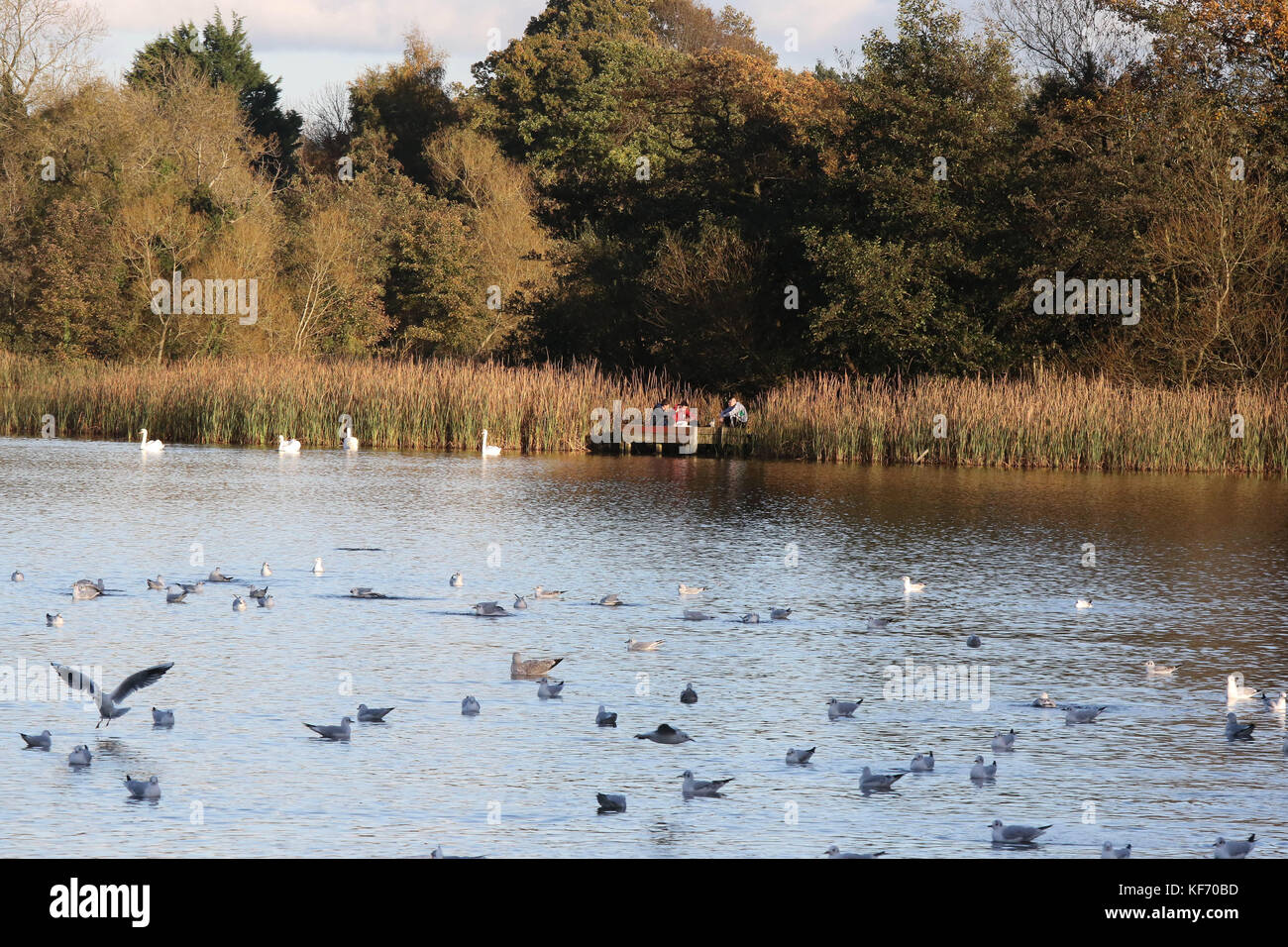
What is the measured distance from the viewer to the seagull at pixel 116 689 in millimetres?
8789

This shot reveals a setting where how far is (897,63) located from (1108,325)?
7.76 meters

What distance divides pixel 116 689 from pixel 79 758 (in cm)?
84

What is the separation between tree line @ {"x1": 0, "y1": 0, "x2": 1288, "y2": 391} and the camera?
34.6 meters

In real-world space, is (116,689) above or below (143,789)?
above

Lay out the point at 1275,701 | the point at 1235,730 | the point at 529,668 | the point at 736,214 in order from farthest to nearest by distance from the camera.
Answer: the point at 736,214
the point at 529,668
the point at 1275,701
the point at 1235,730

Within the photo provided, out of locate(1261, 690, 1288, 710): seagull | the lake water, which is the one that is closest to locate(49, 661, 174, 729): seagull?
the lake water

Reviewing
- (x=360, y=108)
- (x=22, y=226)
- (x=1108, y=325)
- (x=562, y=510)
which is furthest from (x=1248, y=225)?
(x=360, y=108)

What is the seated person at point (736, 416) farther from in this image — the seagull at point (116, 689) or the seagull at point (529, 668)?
the seagull at point (116, 689)

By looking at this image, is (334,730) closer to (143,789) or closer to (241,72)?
(143,789)

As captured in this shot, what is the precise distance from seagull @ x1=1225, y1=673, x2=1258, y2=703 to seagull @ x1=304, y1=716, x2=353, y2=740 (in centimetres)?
541

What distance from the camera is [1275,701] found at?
9953mm

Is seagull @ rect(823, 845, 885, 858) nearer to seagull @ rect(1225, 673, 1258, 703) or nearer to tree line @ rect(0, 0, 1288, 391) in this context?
seagull @ rect(1225, 673, 1258, 703)

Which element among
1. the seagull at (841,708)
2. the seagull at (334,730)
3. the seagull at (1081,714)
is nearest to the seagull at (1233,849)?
the seagull at (1081,714)

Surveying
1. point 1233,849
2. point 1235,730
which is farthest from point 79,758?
point 1235,730
